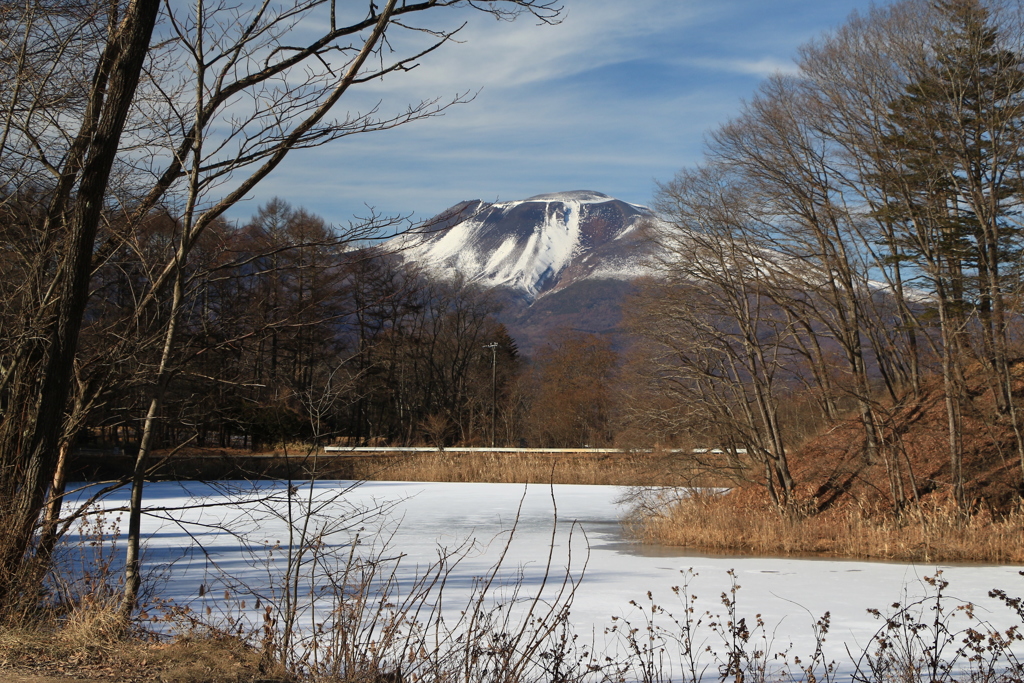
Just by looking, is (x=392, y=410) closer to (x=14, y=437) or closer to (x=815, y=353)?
(x=815, y=353)

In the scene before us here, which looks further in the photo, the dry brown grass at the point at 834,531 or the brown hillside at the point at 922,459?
the brown hillside at the point at 922,459

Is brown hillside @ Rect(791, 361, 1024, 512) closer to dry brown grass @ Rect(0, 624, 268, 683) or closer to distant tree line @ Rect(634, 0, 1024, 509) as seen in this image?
distant tree line @ Rect(634, 0, 1024, 509)

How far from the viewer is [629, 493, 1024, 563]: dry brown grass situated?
1652 cm

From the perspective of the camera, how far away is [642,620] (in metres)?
10.7

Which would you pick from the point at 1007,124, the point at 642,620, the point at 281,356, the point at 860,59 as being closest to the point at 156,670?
the point at 642,620

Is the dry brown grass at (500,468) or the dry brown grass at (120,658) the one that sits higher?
the dry brown grass at (120,658)

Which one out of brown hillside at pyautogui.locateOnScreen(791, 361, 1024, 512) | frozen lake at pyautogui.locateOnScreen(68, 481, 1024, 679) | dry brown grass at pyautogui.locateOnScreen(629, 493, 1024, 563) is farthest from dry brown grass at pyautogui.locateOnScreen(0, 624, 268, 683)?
brown hillside at pyautogui.locateOnScreen(791, 361, 1024, 512)

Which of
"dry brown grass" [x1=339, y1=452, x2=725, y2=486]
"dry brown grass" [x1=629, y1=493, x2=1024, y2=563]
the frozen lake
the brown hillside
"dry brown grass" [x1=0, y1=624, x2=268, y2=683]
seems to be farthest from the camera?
"dry brown grass" [x1=339, y1=452, x2=725, y2=486]

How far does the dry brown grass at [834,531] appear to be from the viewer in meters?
16.5

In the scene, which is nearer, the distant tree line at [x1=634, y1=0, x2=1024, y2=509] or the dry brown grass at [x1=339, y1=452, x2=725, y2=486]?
the distant tree line at [x1=634, y1=0, x2=1024, y2=509]

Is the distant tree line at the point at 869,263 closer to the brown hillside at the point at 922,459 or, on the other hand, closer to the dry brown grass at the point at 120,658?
the brown hillside at the point at 922,459

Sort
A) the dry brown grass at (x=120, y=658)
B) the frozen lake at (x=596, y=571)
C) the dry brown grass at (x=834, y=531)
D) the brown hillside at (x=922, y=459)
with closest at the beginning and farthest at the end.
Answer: the dry brown grass at (x=120, y=658) → the frozen lake at (x=596, y=571) → the dry brown grass at (x=834, y=531) → the brown hillside at (x=922, y=459)

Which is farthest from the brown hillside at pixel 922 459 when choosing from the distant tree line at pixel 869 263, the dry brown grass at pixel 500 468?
the dry brown grass at pixel 500 468

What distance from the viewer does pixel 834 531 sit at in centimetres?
1847
